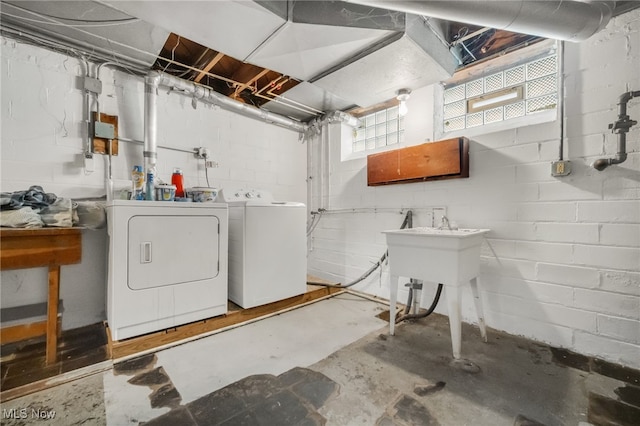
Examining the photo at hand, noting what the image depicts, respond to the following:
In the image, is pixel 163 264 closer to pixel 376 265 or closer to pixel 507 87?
pixel 376 265

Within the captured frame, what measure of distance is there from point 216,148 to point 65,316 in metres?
1.97

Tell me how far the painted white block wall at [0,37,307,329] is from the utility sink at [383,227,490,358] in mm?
2187

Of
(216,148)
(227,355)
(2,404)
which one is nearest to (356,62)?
(216,148)

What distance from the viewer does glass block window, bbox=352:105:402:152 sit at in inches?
121

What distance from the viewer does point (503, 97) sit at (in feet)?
7.35

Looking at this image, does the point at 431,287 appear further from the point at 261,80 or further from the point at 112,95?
the point at 112,95

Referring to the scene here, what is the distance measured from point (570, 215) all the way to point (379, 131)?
2.05m

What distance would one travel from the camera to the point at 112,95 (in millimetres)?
2258

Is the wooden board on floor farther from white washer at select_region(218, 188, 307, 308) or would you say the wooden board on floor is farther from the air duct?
the air duct

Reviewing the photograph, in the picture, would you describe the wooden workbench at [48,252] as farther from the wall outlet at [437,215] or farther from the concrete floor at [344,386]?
the wall outlet at [437,215]

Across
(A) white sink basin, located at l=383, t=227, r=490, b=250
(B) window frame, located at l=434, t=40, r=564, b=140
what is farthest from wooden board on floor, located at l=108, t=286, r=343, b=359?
(B) window frame, located at l=434, t=40, r=564, b=140

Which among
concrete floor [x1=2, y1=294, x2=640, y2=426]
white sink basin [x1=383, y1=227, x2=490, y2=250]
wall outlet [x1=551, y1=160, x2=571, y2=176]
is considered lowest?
concrete floor [x1=2, y1=294, x2=640, y2=426]

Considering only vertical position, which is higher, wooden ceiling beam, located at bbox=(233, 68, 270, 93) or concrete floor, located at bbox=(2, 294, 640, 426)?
wooden ceiling beam, located at bbox=(233, 68, 270, 93)

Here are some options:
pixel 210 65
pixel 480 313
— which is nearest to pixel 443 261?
pixel 480 313
